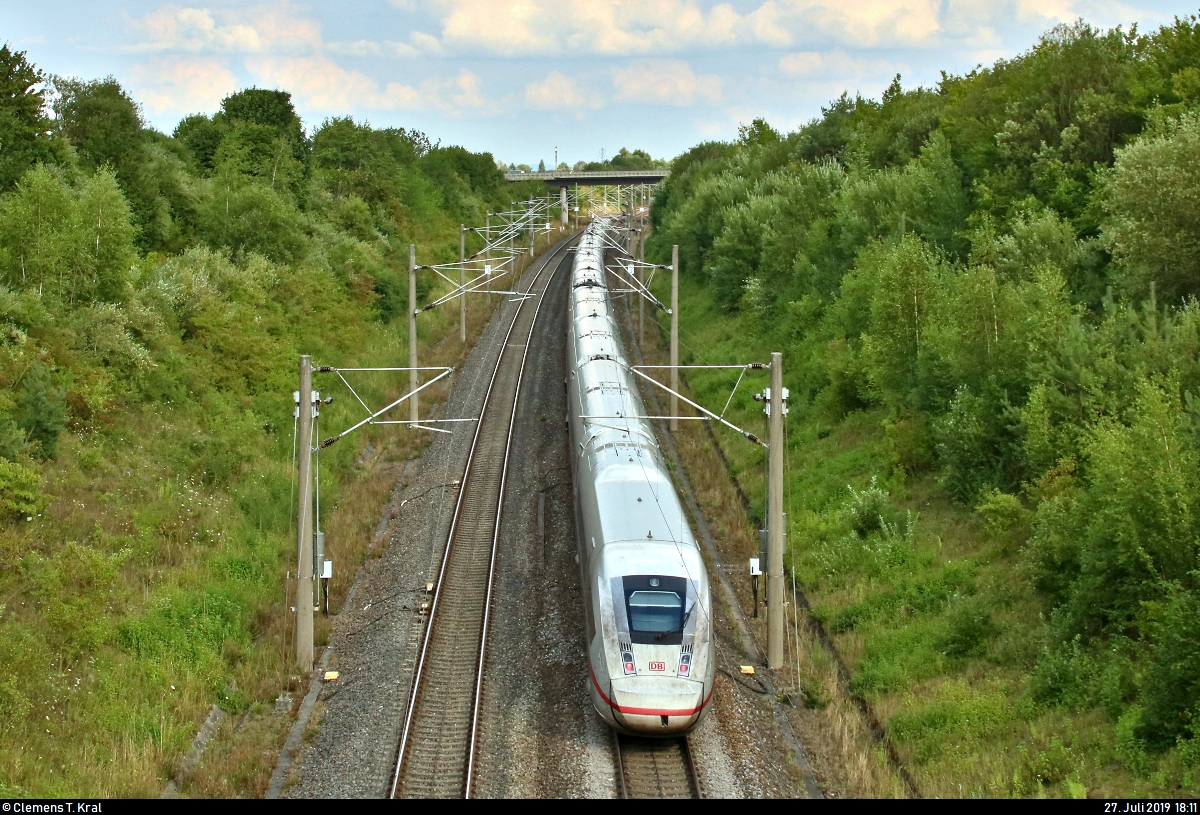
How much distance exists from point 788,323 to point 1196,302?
20.3 m

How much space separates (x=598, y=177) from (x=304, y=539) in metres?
98.1

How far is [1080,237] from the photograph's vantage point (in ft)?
88.4

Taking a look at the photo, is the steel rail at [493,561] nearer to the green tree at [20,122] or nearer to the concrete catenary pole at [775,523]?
the concrete catenary pole at [775,523]

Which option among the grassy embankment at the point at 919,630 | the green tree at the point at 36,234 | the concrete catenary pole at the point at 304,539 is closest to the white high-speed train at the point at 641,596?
the grassy embankment at the point at 919,630

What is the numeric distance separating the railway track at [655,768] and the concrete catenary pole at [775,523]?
3.51 metres

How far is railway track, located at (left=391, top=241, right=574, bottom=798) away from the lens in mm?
14445

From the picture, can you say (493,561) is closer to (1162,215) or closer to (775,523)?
(775,523)

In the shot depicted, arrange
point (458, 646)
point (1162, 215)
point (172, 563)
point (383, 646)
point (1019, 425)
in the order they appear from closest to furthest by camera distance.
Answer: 1. point (383, 646)
2. point (458, 646)
3. point (172, 563)
4. point (1019, 425)
5. point (1162, 215)

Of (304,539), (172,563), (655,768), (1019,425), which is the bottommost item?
(655,768)

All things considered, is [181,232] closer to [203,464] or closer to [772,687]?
[203,464]

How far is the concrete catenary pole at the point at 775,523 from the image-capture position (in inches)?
704

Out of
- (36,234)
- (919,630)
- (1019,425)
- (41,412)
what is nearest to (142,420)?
(41,412)

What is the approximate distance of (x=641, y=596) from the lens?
593 inches

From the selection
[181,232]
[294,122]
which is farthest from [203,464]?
[294,122]
